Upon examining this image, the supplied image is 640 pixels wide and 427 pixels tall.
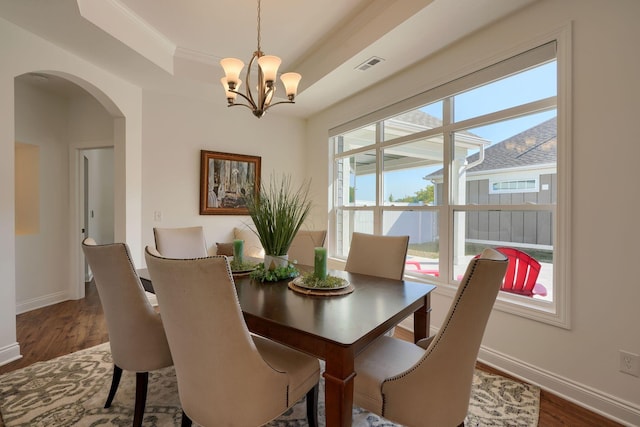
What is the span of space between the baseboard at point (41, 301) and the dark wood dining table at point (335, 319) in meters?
2.74

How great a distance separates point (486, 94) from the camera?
2488 mm

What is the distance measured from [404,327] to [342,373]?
7.24 feet

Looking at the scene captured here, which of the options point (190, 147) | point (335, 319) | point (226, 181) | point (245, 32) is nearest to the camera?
point (335, 319)

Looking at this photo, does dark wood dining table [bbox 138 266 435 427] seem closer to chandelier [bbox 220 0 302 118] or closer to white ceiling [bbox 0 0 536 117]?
chandelier [bbox 220 0 302 118]

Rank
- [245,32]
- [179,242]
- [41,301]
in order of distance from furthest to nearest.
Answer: [41,301]
[245,32]
[179,242]

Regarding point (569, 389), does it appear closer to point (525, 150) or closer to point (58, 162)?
point (525, 150)

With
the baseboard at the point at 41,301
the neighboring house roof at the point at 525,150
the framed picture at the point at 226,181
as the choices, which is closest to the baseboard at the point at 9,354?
the baseboard at the point at 41,301

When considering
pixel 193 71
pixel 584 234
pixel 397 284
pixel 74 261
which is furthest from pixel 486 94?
pixel 74 261

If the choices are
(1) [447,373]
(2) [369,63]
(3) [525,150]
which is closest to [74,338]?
(1) [447,373]

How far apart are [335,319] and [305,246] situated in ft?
4.99

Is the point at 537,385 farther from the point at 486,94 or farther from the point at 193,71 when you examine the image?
the point at 193,71

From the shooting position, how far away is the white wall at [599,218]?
1685 millimetres

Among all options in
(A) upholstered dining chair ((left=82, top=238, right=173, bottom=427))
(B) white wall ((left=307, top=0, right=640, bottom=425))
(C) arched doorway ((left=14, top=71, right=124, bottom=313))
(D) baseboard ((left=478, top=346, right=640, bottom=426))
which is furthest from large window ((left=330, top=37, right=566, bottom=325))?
(C) arched doorway ((left=14, top=71, right=124, bottom=313))

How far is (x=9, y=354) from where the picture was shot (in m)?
2.32
